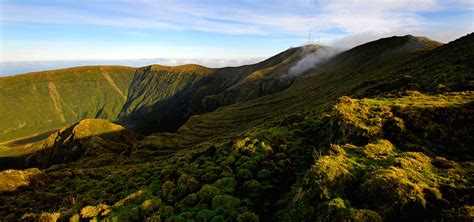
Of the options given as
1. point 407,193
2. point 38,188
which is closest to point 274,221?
point 407,193

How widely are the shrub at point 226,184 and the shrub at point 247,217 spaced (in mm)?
4237

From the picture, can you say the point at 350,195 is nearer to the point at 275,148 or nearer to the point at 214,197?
the point at 214,197

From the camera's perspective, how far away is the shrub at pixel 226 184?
2208 cm

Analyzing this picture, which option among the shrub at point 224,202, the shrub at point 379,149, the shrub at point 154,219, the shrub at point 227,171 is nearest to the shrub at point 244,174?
the shrub at point 227,171

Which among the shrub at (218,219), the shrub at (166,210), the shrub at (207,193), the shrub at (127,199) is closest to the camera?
the shrub at (218,219)

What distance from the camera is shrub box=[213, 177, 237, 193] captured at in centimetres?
2208

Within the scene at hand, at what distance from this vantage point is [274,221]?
17406 mm

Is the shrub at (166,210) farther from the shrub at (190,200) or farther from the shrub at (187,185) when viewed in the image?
the shrub at (187,185)

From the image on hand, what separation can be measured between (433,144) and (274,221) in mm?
15024

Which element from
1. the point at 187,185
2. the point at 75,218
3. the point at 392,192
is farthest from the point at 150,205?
the point at 392,192

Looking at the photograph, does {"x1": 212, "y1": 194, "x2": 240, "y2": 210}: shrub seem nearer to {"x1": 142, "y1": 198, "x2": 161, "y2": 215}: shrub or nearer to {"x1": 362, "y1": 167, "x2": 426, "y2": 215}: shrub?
{"x1": 142, "y1": 198, "x2": 161, "y2": 215}: shrub

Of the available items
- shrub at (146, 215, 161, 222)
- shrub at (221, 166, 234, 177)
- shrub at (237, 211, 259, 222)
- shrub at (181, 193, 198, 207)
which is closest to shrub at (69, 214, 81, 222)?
shrub at (146, 215, 161, 222)

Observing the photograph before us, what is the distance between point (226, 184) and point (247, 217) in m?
5.85

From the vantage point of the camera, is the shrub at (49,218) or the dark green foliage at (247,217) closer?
the dark green foliage at (247,217)
